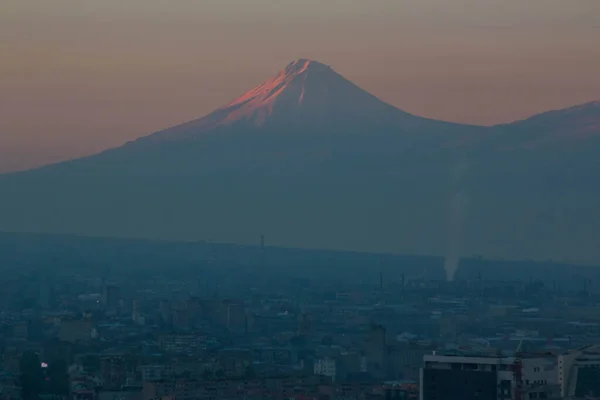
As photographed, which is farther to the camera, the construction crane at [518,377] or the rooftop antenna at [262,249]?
the rooftop antenna at [262,249]

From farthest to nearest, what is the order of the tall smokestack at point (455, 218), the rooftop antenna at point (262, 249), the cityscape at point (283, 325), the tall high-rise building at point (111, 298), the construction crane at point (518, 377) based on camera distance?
the rooftop antenna at point (262, 249) → the tall smokestack at point (455, 218) → the tall high-rise building at point (111, 298) → the cityscape at point (283, 325) → the construction crane at point (518, 377)

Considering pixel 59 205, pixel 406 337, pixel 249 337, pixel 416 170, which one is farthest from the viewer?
pixel 59 205

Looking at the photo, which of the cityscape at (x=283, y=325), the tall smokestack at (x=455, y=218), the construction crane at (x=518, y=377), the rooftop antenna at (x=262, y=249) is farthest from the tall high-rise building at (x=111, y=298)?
the construction crane at (x=518, y=377)

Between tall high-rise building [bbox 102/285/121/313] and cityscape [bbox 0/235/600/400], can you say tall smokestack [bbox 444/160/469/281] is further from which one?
tall high-rise building [bbox 102/285/121/313]

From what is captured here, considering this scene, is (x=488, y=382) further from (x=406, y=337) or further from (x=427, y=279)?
(x=427, y=279)

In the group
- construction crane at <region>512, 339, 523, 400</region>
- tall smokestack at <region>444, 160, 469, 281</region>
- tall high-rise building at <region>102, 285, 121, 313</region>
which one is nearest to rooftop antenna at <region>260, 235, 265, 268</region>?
tall smokestack at <region>444, 160, 469, 281</region>

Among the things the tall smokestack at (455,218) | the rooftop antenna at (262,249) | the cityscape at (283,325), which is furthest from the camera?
the rooftop antenna at (262,249)

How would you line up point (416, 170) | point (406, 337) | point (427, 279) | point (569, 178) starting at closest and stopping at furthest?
point (406, 337), point (427, 279), point (569, 178), point (416, 170)

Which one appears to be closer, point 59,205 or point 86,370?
point 86,370

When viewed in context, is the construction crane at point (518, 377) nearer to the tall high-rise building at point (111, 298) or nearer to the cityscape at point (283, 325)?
the cityscape at point (283, 325)

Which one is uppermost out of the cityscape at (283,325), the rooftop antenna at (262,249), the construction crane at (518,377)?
the rooftop antenna at (262,249)

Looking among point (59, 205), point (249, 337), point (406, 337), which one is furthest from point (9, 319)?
point (59, 205)
